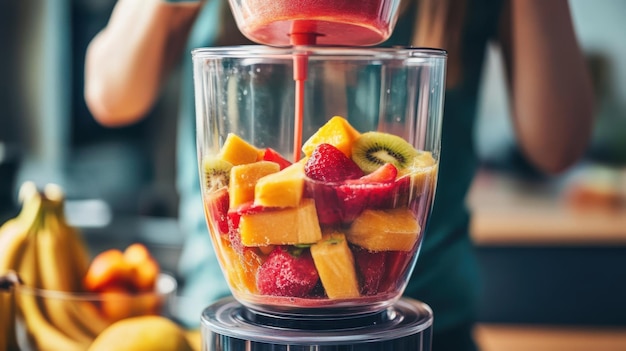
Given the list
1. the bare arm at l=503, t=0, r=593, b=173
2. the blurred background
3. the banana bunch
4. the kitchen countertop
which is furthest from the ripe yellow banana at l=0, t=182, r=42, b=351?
the kitchen countertop

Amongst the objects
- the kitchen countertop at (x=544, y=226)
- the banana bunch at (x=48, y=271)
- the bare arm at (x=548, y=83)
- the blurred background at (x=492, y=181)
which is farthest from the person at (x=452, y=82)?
the kitchen countertop at (x=544, y=226)

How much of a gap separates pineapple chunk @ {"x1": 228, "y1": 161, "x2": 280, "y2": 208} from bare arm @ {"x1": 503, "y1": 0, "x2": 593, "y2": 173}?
45 centimetres

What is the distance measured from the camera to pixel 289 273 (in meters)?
0.49

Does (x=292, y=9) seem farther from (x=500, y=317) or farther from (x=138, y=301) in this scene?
(x=500, y=317)

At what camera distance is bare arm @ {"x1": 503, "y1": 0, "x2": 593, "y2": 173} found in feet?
2.74

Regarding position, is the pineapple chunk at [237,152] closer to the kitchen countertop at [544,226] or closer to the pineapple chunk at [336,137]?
the pineapple chunk at [336,137]

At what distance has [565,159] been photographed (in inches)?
37.4

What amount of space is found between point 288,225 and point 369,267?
2.4 inches

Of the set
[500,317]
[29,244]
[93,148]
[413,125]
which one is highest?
[413,125]

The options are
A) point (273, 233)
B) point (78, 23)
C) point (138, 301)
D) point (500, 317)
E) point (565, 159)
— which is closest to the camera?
point (273, 233)

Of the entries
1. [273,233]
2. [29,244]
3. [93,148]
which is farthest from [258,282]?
[93,148]

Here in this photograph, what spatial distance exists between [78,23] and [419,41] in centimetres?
183

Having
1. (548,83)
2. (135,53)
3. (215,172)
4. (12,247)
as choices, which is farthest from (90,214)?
(215,172)

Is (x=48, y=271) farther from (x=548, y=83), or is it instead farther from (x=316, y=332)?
(x=548, y=83)
